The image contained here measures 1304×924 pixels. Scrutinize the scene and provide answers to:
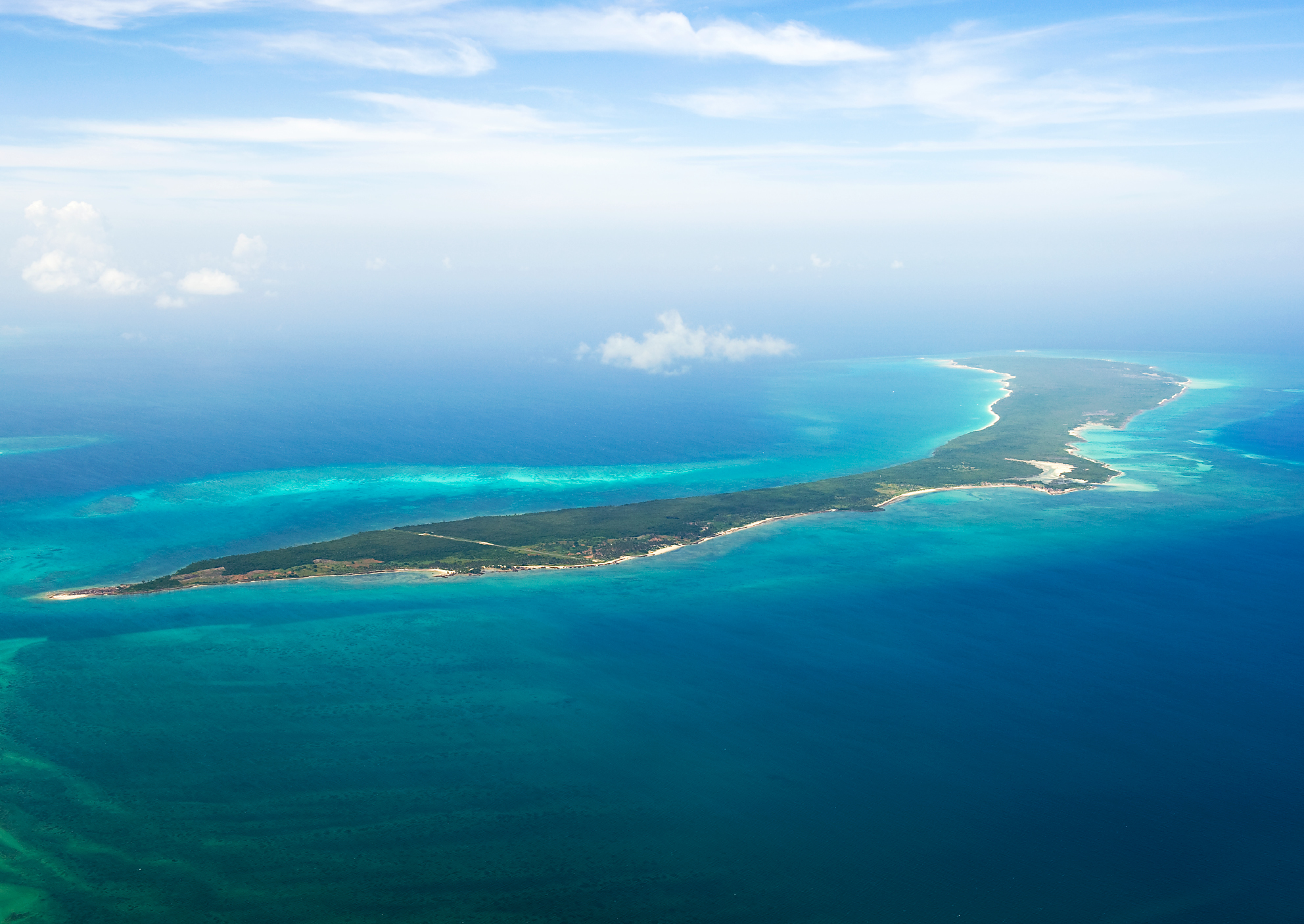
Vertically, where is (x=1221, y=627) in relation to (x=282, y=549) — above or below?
below

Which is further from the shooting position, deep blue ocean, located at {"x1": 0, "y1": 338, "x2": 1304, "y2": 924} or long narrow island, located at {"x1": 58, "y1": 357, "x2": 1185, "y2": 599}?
long narrow island, located at {"x1": 58, "y1": 357, "x2": 1185, "y2": 599}

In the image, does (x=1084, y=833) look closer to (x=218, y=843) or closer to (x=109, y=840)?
(x=218, y=843)

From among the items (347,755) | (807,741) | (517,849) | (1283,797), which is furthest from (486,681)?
(1283,797)

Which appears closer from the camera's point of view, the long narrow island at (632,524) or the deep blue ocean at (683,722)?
the deep blue ocean at (683,722)

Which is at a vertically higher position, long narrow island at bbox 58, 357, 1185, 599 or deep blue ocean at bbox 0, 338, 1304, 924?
long narrow island at bbox 58, 357, 1185, 599
